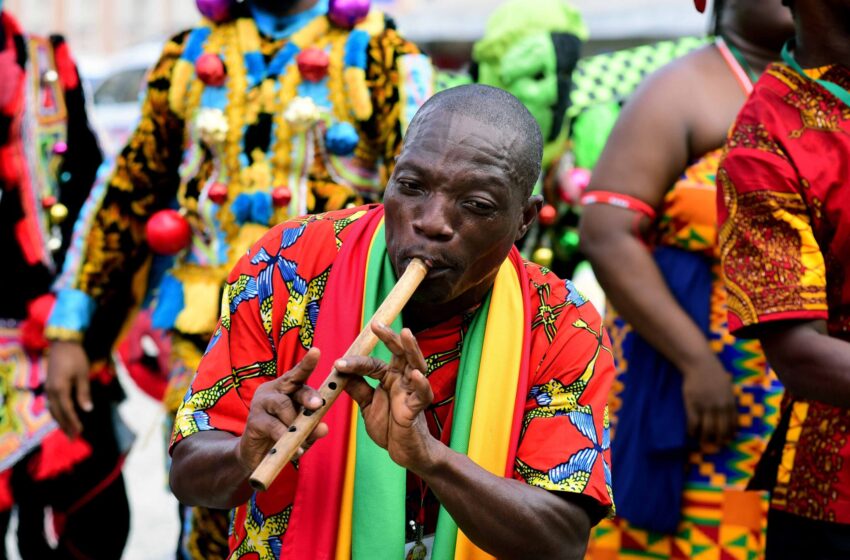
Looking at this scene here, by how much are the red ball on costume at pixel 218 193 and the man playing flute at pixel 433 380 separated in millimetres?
1470

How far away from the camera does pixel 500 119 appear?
8.50 ft

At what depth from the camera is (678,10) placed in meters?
15.8

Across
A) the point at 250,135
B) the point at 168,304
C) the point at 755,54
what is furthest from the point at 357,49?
the point at 755,54

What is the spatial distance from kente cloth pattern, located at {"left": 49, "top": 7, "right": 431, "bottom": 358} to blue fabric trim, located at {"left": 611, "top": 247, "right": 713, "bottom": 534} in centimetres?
91

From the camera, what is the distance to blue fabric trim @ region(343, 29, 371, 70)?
4273 mm

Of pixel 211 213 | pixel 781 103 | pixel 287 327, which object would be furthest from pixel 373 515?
pixel 211 213

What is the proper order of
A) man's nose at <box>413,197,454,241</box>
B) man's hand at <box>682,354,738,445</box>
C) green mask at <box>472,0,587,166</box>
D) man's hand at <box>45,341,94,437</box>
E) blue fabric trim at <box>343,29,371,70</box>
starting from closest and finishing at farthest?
man's nose at <box>413,197,454,241</box>
man's hand at <box>682,354,738,445</box>
blue fabric trim at <box>343,29,371,70</box>
man's hand at <box>45,341,94,437</box>
green mask at <box>472,0,587,166</box>

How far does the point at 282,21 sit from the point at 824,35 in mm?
1850

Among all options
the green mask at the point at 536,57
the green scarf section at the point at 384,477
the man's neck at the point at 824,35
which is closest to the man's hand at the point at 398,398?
the green scarf section at the point at 384,477

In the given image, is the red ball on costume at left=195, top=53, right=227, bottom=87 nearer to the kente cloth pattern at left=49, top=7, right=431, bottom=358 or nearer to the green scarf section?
the kente cloth pattern at left=49, top=7, right=431, bottom=358

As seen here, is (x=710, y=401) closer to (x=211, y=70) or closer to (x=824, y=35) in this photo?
(x=824, y=35)

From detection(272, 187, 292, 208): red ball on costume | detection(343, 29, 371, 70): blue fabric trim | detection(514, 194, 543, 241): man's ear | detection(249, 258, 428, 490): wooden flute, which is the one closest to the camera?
detection(249, 258, 428, 490): wooden flute

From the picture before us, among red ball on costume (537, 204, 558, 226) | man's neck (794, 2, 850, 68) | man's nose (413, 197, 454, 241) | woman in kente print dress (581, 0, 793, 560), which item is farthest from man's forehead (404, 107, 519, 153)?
red ball on costume (537, 204, 558, 226)

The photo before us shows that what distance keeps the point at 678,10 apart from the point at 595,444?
45.1 ft
